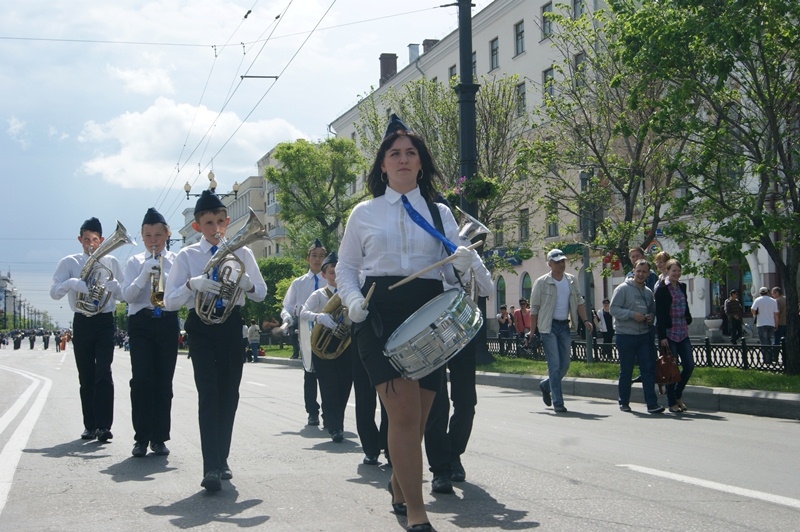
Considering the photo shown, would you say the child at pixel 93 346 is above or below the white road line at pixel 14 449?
above

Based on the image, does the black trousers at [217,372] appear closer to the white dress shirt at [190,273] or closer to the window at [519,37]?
the white dress shirt at [190,273]

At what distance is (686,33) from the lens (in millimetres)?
14039

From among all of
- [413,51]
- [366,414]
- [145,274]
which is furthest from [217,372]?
[413,51]

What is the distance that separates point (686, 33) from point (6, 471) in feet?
35.1

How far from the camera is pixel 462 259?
4996 millimetres

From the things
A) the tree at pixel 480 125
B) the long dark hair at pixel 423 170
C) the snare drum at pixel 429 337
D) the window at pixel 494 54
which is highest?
the window at pixel 494 54

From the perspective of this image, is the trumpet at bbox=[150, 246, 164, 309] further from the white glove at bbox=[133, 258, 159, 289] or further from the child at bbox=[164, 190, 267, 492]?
the child at bbox=[164, 190, 267, 492]

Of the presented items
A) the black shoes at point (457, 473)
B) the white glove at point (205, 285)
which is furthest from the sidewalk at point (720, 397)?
the white glove at point (205, 285)

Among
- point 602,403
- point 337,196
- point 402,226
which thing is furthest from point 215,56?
point 337,196

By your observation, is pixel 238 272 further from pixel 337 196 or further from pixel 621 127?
pixel 337 196

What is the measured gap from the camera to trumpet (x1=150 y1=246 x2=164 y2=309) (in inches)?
299

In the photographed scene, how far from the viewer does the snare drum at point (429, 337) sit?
4676mm

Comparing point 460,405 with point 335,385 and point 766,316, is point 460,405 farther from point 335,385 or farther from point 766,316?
point 766,316

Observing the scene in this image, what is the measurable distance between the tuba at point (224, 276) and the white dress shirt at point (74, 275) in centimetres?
246
